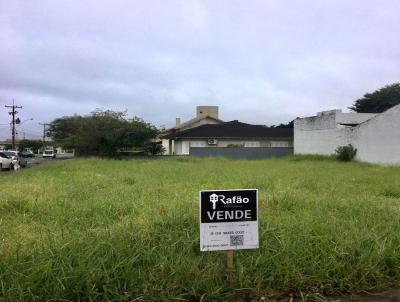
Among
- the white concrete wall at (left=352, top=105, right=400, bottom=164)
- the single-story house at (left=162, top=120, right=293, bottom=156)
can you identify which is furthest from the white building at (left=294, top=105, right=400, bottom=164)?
the single-story house at (left=162, top=120, right=293, bottom=156)

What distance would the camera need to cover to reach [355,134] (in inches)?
1205

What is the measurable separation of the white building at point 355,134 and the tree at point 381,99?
857 inches

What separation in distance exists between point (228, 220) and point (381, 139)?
2648cm

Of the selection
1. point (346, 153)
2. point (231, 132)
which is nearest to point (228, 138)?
point (231, 132)

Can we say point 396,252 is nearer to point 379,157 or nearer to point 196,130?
point 379,157

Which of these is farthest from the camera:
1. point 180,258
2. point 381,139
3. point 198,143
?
point 198,143

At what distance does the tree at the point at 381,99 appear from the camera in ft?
182

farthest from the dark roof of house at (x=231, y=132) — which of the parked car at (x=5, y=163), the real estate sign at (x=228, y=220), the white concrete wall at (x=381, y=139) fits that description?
the real estate sign at (x=228, y=220)

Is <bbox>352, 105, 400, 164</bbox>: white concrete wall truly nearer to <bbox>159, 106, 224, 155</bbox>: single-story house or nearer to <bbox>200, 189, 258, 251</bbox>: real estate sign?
A: <bbox>200, 189, 258, 251</bbox>: real estate sign

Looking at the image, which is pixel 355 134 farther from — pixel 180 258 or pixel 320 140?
pixel 180 258

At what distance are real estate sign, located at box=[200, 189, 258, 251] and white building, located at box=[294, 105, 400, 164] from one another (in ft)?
81.2

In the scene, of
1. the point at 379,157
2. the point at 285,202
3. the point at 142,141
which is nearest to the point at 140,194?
the point at 285,202

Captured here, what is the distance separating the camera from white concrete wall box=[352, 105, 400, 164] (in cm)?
2650

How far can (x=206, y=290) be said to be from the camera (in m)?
3.76
